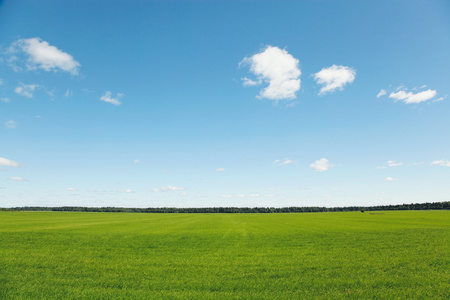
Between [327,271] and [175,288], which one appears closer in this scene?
[175,288]

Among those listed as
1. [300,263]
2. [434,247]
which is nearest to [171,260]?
[300,263]

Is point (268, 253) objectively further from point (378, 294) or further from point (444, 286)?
point (444, 286)

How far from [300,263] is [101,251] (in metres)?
14.0

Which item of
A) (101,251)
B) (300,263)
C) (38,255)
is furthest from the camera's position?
(101,251)

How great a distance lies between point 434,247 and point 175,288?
19711 millimetres

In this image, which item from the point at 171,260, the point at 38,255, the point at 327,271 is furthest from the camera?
the point at 38,255

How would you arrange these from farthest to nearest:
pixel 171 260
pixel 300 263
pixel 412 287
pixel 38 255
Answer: pixel 38 255
pixel 171 260
pixel 300 263
pixel 412 287

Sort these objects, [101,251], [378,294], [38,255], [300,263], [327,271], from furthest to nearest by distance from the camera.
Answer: [101,251]
[38,255]
[300,263]
[327,271]
[378,294]

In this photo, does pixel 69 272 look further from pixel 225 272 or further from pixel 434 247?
pixel 434 247

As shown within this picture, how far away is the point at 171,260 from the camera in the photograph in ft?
46.6

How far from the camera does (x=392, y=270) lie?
11.8m

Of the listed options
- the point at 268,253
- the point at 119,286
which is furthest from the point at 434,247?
the point at 119,286

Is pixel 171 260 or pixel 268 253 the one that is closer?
pixel 171 260

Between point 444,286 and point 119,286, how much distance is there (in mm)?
13791
